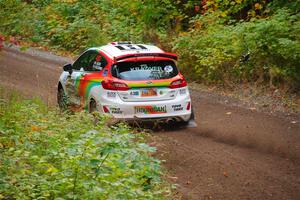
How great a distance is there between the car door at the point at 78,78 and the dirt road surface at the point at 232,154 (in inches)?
84.6

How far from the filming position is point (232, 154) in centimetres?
1081

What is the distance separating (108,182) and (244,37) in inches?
460

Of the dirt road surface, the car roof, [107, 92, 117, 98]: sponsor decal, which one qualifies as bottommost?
the dirt road surface

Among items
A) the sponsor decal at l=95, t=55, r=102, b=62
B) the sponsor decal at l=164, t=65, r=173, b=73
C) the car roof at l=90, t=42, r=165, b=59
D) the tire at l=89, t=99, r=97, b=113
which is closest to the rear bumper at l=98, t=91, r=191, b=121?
the tire at l=89, t=99, r=97, b=113

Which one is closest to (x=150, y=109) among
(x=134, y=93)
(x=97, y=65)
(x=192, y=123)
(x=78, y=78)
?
Answer: (x=134, y=93)

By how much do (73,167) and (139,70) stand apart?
563cm

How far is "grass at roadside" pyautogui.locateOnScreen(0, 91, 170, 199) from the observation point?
20.4 ft

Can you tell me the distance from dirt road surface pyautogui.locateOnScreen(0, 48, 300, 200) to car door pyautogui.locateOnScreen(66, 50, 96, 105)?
215cm

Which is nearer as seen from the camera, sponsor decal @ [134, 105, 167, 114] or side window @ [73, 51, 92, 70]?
sponsor decal @ [134, 105, 167, 114]

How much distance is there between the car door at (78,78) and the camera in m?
13.0

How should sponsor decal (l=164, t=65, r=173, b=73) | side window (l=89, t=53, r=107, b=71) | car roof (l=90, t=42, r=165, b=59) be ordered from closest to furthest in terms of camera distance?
car roof (l=90, t=42, r=165, b=59), sponsor decal (l=164, t=65, r=173, b=73), side window (l=89, t=53, r=107, b=71)

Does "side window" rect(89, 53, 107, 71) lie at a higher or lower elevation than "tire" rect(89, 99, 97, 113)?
higher

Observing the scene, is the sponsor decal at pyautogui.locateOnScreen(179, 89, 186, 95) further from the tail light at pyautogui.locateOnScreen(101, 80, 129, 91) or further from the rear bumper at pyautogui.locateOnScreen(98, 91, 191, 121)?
the tail light at pyautogui.locateOnScreen(101, 80, 129, 91)

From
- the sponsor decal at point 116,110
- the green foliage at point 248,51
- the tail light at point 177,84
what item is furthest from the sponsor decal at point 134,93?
the green foliage at point 248,51
